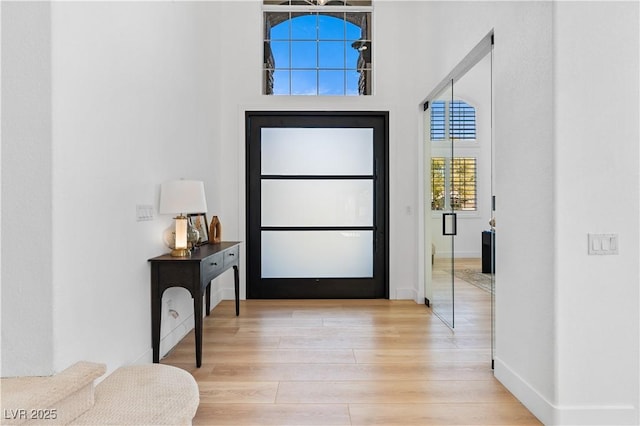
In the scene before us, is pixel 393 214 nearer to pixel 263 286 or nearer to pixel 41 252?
pixel 263 286

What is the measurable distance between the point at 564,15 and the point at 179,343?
3406 millimetres

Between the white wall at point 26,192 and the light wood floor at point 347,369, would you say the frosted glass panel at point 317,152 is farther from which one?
the white wall at point 26,192

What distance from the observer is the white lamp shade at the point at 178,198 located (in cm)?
305

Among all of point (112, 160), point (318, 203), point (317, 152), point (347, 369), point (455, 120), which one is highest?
point (455, 120)

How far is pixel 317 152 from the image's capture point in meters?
5.07

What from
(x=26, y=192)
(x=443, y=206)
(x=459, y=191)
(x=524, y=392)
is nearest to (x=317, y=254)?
(x=443, y=206)

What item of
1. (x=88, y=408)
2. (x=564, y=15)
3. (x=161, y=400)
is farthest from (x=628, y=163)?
(x=88, y=408)

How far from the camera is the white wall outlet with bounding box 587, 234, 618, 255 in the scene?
2.07 m

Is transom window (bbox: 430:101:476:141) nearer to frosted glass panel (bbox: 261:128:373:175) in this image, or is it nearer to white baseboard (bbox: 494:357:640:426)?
frosted glass panel (bbox: 261:128:373:175)

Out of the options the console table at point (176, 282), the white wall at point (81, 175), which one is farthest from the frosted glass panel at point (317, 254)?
the console table at point (176, 282)

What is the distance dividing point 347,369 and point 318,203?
8.31ft

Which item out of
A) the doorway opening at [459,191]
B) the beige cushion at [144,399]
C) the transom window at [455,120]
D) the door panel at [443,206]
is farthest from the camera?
the door panel at [443,206]

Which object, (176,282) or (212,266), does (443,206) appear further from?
(176,282)

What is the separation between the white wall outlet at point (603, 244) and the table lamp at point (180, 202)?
249 centimetres
